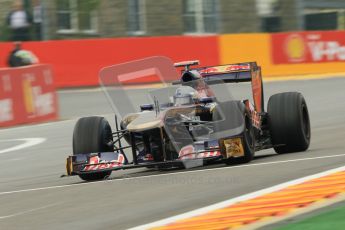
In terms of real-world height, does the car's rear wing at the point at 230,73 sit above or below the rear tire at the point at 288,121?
above

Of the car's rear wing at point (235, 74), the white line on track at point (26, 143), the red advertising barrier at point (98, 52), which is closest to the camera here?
the car's rear wing at point (235, 74)

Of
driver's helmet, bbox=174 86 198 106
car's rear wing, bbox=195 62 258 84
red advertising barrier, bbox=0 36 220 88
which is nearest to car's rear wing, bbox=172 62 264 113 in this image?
car's rear wing, bbox=195 62 258 84

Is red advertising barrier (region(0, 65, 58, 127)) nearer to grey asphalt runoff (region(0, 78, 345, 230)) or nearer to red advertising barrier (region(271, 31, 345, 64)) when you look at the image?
grey asphalt runoff (region(0, 78, 345, 230))

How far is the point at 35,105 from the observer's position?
63.7ft

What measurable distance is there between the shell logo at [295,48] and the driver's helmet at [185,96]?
61.2 ft

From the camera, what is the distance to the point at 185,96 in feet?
35.5

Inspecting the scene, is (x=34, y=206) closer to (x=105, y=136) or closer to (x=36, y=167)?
(x=105, y=136)

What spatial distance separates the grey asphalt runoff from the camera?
25.9 ft

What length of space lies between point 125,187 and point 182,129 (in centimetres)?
114

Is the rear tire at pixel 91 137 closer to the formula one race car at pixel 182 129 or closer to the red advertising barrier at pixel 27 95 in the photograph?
the formula one race car at pixel 182 129

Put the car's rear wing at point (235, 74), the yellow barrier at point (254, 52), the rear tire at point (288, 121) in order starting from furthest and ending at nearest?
the yellow barrier at point (254, 52) → the car's rear wing at point (235, 74) → the rear tire at point (288, 121)

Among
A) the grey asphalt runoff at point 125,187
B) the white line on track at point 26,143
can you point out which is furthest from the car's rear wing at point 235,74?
the white line on track at point 26,143

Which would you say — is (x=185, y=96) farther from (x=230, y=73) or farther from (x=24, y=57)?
(x=24, y=57)

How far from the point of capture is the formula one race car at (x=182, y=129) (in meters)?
10.2
